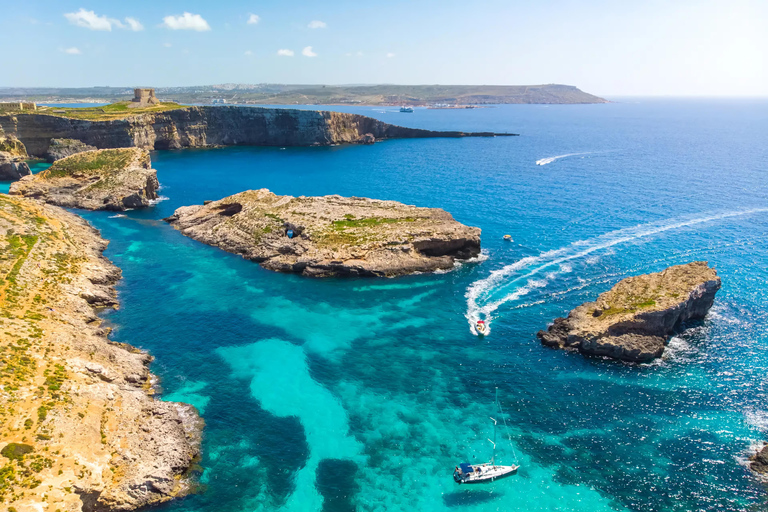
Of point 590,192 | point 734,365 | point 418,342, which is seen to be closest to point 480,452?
point 418,342

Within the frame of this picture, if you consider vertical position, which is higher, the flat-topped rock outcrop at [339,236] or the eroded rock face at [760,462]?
the flat-topped rock outcrop at [339,236]

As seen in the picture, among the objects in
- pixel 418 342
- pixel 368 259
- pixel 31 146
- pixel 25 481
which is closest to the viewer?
pixel 25 481

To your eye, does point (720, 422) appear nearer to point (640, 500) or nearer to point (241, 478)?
point (640, 500)

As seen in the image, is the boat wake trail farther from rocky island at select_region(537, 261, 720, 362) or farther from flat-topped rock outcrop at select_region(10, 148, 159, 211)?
flat-topped rock outcrop at select_region(10, 148, 159, 211)

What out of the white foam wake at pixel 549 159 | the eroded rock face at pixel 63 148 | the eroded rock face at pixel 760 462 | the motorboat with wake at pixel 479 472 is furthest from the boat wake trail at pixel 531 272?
the eroded rock face at pixel 63 148

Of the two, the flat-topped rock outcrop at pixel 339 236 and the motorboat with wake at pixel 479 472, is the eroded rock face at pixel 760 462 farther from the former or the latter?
the flat-topped rock outcrop at pixel 339 236

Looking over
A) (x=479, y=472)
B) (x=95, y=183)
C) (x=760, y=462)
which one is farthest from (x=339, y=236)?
(x=95, y=183)

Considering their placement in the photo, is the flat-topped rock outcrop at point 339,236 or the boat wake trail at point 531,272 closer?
the boat wake trail at point 531,272
